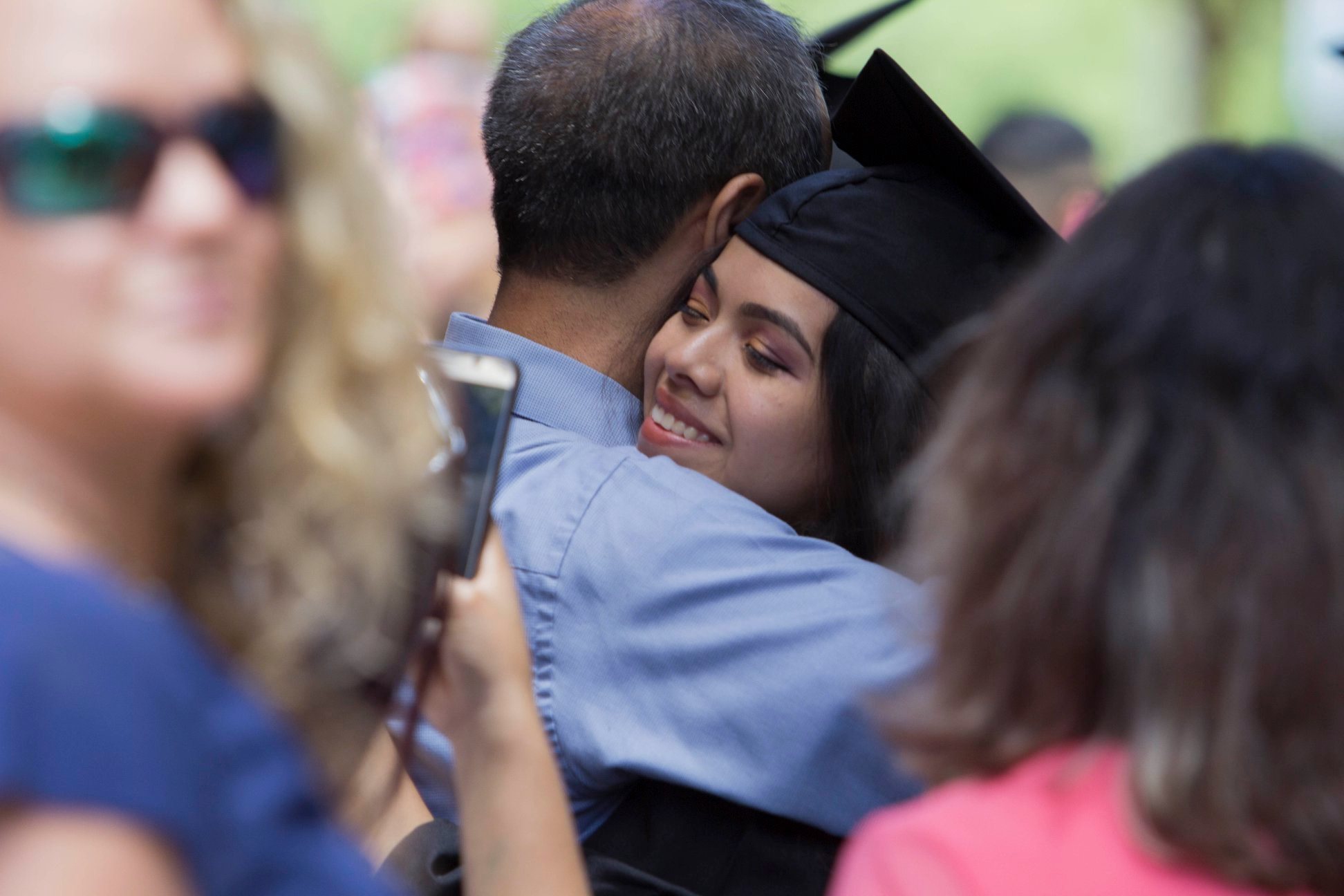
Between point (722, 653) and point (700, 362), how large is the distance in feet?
1.59

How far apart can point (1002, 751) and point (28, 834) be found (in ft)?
2.21

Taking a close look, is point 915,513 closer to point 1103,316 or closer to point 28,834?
point 1103,316

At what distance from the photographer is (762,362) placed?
191 cm

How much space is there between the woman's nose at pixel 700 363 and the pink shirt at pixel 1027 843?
946 mm

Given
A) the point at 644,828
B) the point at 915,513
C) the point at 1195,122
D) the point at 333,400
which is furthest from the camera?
the point at 1195,122

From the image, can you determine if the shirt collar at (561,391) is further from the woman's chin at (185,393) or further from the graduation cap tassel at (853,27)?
the woman's chin at (185,393)

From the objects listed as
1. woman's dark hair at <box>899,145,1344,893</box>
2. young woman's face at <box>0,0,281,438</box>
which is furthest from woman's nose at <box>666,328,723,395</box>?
young woman's face at <box>0,0,281,438</box>

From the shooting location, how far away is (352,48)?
19.2 feet

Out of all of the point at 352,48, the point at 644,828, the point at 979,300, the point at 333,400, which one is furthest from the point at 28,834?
the point at 352,48

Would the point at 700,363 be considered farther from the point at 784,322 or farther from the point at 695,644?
the point at 695,644

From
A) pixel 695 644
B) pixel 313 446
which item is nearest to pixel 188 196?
pixel 313 446

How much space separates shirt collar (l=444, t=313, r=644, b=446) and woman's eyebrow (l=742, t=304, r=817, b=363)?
0.87 feet

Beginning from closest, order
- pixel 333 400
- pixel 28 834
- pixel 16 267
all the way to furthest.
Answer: pixel 28 834 → pixel 16 267 → pixel 333 400

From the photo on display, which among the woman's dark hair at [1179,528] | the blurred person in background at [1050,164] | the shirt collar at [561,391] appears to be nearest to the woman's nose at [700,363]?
the shirt collar at [561,391]
